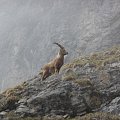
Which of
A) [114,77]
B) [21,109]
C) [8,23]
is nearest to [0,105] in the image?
[21,109]

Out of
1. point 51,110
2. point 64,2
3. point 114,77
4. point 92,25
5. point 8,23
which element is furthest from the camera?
point 8,23

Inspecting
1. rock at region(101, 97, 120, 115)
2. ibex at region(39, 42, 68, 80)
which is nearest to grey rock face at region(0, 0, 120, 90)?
ibex at region(39, 42, 68, 80)

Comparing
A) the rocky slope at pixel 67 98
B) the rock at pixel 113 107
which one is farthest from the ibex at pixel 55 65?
the rock at pixel 113 107

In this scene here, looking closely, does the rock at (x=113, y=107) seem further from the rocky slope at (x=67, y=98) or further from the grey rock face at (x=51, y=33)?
the grey rock face at (x=51, y=33)

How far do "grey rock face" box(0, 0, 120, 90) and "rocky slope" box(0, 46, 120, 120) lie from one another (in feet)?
189

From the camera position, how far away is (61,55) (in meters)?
25.4

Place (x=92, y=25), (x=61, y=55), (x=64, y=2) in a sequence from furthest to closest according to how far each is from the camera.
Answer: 1. (x=64, y=2)
2. (x=92, y=25)
3. (x=61, y=55)

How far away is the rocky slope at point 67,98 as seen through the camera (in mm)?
19953

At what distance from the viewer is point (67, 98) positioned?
21.1m

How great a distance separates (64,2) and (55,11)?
10.4 ft

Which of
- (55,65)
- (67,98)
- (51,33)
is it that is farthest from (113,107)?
(51,33)

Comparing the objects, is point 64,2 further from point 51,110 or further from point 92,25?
point 51,110

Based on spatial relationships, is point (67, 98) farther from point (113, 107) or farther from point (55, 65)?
point (55, 65)

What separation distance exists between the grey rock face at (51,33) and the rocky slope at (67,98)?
57665mm
